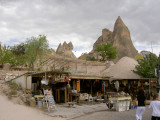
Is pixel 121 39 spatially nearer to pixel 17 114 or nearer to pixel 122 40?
pixel 122 40

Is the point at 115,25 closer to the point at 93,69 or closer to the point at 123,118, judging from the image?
the point at 93,69

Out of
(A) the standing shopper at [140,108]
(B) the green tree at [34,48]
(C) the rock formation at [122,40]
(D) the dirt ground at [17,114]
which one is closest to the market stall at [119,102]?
(A) the standing shopper at [140,108]

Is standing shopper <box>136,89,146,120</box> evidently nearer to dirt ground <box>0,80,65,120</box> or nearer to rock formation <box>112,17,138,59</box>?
dirt ground <box>0,80,65,120</box>

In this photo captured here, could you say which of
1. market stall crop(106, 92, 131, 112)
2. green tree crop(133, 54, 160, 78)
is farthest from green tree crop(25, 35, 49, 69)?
market stall crop(106, 92, 131, 112)

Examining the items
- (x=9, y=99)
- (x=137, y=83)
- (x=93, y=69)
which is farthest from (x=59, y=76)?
(x=93, y=69)

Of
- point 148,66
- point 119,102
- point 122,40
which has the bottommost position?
point 119,102

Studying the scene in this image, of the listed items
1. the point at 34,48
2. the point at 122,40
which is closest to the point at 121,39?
the point at 122,40

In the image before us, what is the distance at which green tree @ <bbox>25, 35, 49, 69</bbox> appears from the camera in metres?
25.4

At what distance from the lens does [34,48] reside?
83.5ft

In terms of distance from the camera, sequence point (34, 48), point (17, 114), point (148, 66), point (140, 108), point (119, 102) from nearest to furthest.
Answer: point (140, 108)
point (17, 114)
point (119, 102)
point (148, 66)
point (34, 48)

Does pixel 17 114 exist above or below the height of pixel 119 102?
below

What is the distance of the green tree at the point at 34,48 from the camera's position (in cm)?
2536

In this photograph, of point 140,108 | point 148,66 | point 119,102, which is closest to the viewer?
point 140,108

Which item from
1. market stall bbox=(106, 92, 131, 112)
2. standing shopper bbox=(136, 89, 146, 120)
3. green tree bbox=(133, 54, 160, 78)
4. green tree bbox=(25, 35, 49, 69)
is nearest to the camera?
standing shopper bbox=(136, 89, 146, 120)
